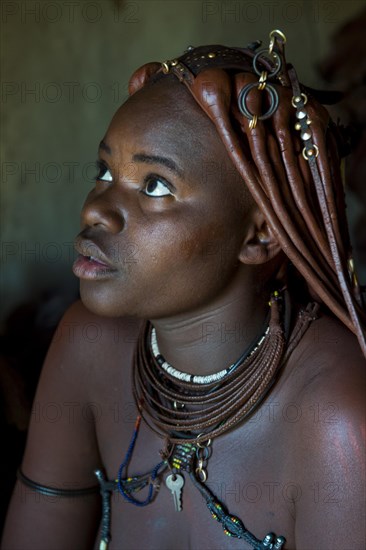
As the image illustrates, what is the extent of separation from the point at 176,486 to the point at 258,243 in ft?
1.64

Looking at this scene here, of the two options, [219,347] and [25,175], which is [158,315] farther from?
[25,175]

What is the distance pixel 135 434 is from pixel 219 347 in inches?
11.0

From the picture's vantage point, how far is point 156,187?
1414 millimetres

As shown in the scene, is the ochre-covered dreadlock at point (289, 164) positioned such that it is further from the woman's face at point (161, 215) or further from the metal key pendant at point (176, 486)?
the metal key pendant at point (176, 486)

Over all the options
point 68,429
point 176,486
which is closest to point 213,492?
point 176,486

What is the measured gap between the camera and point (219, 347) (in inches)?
61.0

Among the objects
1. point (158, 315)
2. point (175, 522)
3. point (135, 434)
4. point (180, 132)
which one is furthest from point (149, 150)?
point (175, 522)

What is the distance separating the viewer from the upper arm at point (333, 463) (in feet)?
4.33

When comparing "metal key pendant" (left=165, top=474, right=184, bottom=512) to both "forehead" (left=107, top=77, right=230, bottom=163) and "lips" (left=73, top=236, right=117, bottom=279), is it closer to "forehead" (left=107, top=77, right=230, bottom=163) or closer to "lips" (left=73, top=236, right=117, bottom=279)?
"lips" (left=73, top=236, right=117, bottom=279)

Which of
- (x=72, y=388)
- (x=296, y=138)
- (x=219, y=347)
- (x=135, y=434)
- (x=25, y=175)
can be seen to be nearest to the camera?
(x=296, y=138)

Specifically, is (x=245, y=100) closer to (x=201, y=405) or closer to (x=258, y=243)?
(x=258, y=243)

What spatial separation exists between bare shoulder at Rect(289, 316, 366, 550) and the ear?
18 centimetres

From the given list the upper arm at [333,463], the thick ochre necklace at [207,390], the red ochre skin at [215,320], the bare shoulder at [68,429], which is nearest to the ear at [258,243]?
the red ochre skin at [215,320]

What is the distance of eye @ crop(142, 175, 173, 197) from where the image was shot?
1409 mm
